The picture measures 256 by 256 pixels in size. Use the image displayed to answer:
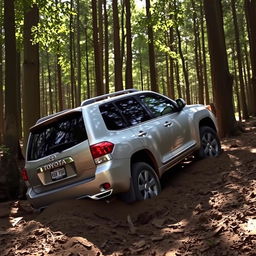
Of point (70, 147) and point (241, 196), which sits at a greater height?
point (70, 147)

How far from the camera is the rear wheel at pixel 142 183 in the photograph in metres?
6.64

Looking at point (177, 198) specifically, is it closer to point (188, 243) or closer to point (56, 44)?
point (188, 243)

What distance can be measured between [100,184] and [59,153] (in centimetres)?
85

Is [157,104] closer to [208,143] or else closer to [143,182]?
[208,143]

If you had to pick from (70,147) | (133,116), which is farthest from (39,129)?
(133,116)

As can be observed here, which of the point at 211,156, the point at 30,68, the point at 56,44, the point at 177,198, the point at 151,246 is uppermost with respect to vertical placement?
the point at 56,44

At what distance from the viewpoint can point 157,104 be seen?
27.5 feet

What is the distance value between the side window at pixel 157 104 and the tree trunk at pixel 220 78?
4.23 m

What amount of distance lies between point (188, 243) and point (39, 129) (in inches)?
128

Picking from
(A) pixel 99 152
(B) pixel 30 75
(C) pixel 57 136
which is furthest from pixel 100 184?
(B) pixel 30 75

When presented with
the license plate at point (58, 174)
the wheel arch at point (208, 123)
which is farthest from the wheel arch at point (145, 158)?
the wheel arch at point (208, 123)

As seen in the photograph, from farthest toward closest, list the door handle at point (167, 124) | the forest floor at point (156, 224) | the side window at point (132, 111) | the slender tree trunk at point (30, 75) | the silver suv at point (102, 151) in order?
the slender tree trunk at point (30, 75) < the door handle at point (167, 124) < the side window at point (132, 111) < the silver suv at point (102, 151) < the forest floor at point (156, 224)

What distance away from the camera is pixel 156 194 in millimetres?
7145

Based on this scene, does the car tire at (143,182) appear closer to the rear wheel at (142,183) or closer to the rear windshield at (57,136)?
the rear wheel at (142,183)
